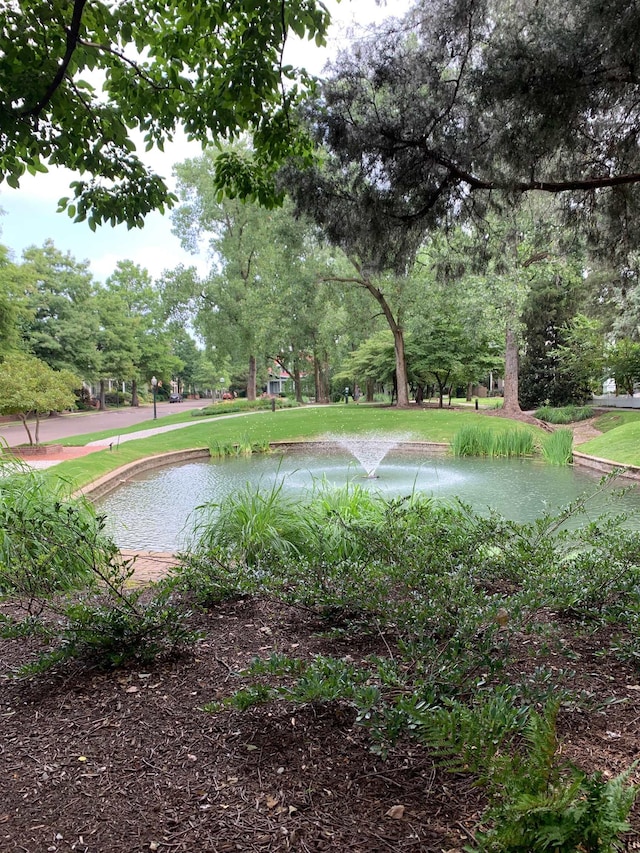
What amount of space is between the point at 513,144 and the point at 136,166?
238 centimetres

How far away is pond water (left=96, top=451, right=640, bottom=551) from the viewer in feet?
19.4

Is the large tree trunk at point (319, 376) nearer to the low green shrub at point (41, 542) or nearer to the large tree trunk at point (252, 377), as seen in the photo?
the large tree trunk at point (252, 377)

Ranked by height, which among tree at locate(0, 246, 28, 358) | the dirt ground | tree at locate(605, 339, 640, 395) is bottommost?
the dirt ground

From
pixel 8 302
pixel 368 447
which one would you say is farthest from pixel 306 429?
pixel 8 302

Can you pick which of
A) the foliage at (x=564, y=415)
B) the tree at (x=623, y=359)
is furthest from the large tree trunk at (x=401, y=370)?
the tree at (x=623, y=359)

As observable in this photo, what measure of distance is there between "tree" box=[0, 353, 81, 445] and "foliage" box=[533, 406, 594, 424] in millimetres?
15657

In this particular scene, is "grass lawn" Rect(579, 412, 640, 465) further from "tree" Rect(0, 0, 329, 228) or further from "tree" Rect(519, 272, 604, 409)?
"tree" Rect(0, 0, 329, 228)

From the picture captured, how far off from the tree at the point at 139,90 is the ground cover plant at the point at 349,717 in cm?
242

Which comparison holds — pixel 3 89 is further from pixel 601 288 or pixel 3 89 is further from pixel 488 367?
pixel 488 367

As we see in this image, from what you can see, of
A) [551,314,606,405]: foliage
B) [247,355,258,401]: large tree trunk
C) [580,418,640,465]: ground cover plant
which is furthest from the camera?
[247,355,258,401]: large tree trunk

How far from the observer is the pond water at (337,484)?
5.93 m

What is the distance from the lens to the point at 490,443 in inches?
464

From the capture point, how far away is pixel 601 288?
14750mm

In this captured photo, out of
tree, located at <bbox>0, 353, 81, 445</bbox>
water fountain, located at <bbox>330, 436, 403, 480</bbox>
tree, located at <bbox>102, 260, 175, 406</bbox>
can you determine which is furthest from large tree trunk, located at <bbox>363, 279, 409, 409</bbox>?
tree, located at <bbox>102, 260, 175, 406</bbox>
